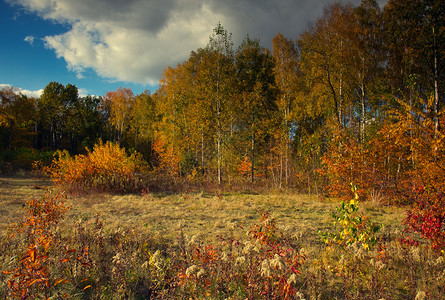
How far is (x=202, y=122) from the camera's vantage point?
45.9 feet

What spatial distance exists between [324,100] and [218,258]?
12268 millimetres

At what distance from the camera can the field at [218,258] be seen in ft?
8.78

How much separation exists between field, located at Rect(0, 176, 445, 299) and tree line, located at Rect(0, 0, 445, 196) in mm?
1490

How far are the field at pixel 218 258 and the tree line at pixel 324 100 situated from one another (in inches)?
58.7

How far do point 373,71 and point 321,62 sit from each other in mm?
2418

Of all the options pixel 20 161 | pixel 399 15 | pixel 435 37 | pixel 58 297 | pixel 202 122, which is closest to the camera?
pixel 58 297

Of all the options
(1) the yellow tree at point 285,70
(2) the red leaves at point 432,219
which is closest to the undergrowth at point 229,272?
(2) the red leaves at point 432,219

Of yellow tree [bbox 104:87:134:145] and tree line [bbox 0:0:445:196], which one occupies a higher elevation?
yellow tree [bbox 104:87:134:145]

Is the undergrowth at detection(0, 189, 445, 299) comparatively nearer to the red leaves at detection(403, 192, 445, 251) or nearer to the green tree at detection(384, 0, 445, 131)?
the red leaves at detection(403, 192, 445, 251)

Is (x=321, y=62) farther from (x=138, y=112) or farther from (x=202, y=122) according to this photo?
(x=138, y=112)

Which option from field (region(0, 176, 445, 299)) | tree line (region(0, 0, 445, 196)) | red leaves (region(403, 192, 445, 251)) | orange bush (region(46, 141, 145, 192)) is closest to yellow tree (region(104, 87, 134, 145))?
tree line (region(0, 0, 445, 196))

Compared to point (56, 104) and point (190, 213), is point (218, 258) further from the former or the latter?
point (56, 104)

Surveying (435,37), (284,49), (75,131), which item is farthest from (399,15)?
(75,131)

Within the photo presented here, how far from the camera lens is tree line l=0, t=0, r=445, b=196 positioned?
724 cm
